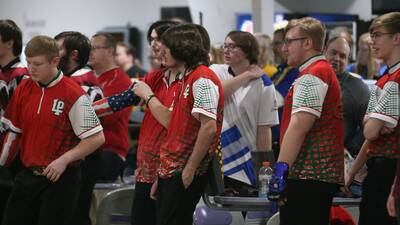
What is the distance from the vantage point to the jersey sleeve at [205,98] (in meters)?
4.29

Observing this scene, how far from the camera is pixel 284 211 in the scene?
4391 mm

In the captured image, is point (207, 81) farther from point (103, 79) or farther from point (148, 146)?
point (103, 79)

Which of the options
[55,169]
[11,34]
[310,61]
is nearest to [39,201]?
[55,169]

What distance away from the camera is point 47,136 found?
4754mm

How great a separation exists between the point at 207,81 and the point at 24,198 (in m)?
1.18

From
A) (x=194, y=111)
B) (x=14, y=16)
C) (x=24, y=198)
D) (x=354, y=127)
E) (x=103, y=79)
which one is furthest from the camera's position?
(x=14, y=16)

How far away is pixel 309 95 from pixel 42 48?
143cm

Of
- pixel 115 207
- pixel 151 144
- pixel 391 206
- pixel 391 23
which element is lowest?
pixel 115 207

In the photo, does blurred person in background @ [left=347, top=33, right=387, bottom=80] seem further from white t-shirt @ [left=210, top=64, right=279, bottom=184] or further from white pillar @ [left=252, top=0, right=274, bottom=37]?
white t-shirt @ [left=210, top=64, right=279, bottom=184]

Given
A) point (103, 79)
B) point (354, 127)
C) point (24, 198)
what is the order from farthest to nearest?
point (103, 79) < point (354, 127) < point (24, 198)

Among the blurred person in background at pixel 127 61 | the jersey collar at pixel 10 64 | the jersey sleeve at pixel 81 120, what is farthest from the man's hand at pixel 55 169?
the blurred person in background at pixel 127 61

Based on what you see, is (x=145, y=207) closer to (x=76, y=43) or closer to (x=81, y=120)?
(x=81, y=120)

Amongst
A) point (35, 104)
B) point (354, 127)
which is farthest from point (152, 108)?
point (354, 127)

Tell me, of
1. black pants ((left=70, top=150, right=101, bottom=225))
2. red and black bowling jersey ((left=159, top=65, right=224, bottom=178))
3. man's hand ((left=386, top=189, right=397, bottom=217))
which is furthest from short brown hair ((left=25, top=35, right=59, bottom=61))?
man's hand ((left=386, top=189, right=397, bottom=217))
